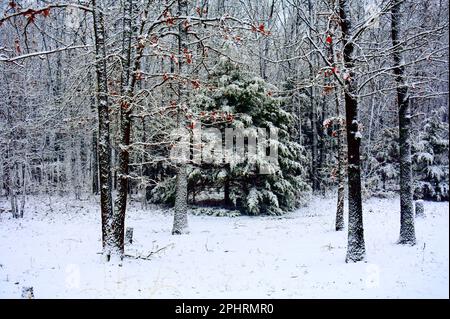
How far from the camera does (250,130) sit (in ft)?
63.7

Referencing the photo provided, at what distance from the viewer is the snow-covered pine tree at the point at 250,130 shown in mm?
19422

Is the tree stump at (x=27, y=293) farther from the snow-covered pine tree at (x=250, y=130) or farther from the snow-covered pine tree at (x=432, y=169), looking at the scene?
the snow-covered pine tree at (x=432, y=169)

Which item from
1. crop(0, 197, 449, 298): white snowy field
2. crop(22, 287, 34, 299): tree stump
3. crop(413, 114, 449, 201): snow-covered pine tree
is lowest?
crop(0, 197, 449, 298): white snowy field

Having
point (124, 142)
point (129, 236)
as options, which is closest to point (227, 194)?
point (129, 236)

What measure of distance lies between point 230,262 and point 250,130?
10028mm

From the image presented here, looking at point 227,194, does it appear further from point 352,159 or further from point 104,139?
point 352,159

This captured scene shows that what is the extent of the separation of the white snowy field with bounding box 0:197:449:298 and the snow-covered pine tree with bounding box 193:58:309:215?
2.41 metres

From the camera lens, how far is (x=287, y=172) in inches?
840

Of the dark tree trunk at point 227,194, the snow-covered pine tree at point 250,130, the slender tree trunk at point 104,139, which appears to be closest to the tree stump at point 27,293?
the slender tree trunk at point 104,139

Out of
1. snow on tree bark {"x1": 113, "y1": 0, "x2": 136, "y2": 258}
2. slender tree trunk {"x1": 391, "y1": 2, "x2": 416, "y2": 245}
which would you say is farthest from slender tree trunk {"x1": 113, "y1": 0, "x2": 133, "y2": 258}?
slender tree trunk {"x1": 391, "y1": 2, "x2": 416, "y2": 245}

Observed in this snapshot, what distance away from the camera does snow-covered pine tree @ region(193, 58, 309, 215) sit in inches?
765

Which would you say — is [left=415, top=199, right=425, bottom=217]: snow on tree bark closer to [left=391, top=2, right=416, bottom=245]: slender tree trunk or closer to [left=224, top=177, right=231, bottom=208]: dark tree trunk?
[left=391, top=2, right=416, bottom=245]: slender tree trunk
